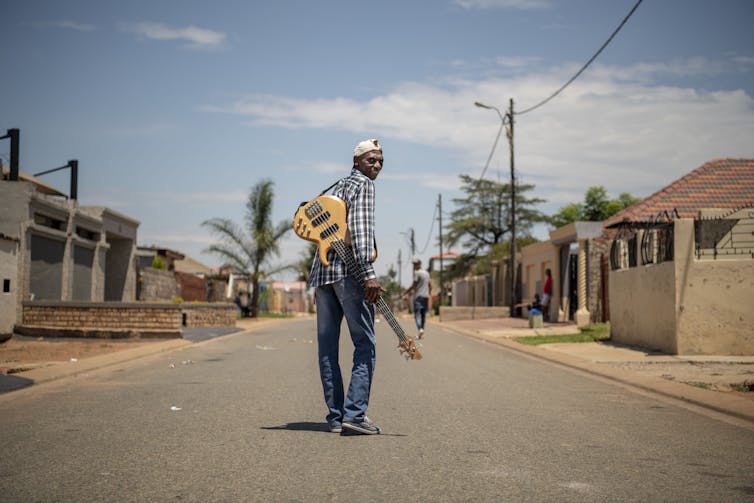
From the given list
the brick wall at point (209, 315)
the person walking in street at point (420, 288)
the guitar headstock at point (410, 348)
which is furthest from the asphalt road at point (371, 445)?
the brick wall at point (209, 315)

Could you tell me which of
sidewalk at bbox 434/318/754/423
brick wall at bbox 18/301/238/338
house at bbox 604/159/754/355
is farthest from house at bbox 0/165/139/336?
house at bbox 604/159/754/355

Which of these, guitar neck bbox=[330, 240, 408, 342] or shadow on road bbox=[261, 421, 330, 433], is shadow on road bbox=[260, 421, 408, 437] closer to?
shadow on road bbox=[261, 421, 330, 433]

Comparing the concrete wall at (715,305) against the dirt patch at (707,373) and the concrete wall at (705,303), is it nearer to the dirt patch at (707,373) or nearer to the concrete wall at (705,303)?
the concrete wall at (705,303)

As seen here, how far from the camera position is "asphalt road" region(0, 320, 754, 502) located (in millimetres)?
4508

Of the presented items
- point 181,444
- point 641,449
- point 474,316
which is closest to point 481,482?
point 641,449

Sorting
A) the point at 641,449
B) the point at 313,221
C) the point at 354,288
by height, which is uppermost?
the point at 313,221

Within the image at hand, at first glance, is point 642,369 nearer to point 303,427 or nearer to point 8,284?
point 303,427

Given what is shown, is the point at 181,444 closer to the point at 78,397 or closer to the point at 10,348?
the point at 78,397

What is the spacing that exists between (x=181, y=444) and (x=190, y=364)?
7.24 metres

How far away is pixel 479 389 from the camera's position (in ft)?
30.7

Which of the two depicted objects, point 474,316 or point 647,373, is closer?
Result: point 647,373

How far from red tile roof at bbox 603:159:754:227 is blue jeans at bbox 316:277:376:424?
63.9ft

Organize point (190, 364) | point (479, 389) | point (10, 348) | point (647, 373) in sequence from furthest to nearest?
point (10, 348) → point (190, 364) → point (647, 373) → point (479, 389)

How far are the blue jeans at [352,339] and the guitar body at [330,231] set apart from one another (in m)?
0.15
